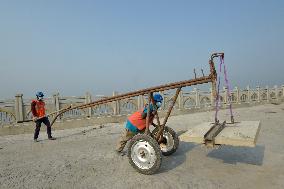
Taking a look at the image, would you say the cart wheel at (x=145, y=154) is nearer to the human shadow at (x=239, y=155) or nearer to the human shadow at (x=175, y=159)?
the human shadow at (x=175, y=159)

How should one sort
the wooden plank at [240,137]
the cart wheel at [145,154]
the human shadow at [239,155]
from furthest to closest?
1. the human shadow at [239,155]
2. the cart wheel at [145,154]
3. the wooden plank at [240,137]

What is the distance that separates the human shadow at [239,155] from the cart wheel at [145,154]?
185cm

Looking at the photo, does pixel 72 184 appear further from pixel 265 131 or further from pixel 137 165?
pixel 265 131

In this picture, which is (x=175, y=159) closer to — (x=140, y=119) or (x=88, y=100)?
(x=140, y=119)

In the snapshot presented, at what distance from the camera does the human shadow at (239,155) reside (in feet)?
19.2

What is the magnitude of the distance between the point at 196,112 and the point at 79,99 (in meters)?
8.51

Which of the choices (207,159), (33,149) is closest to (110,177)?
(207,159)

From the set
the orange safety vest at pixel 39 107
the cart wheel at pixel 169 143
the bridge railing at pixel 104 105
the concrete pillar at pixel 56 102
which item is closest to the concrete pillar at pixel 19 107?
the bridge railing at pixel 104 105

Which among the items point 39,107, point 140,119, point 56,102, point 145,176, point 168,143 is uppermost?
point 56,102

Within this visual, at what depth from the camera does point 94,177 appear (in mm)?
5117

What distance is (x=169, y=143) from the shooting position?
6.45 m

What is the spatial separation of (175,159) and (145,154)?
1312 millimetres

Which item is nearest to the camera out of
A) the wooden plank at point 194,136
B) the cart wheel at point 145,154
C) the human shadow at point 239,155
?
the wooden plank at point 194,136

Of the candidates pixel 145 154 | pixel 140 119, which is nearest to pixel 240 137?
pixel 145 154
